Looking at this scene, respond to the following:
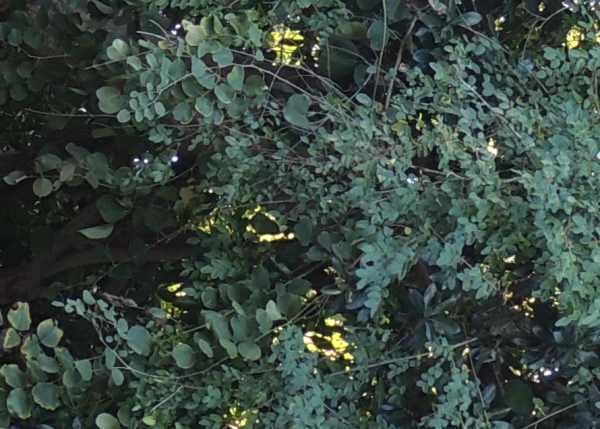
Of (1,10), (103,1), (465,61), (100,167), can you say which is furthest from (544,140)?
(1,10)

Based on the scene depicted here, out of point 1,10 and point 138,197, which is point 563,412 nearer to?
point 138,197

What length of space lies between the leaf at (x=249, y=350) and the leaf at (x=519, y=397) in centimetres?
37

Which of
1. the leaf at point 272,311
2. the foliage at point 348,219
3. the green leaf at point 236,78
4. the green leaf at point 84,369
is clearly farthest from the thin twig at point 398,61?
the green leaf at point 84,369

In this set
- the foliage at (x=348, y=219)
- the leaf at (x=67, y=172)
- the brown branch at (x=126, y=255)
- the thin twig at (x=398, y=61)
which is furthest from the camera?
the brown branch at (x=126, y=255)

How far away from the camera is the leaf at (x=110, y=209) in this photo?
1516 millimetres

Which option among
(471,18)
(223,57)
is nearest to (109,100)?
(223,57)

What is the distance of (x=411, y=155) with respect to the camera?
3.95 ft

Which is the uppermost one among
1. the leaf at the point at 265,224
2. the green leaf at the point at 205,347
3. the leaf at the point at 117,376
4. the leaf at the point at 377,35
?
the leaf at the point at 377,35

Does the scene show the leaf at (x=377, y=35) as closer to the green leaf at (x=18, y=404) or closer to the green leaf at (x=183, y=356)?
the green leaf at (x=183, y=356)

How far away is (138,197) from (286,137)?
1.15ft

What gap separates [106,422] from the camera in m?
1.23

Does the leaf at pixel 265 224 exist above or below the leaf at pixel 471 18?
below

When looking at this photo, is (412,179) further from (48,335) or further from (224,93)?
(48,335)

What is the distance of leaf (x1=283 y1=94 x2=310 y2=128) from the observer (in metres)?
1.27
